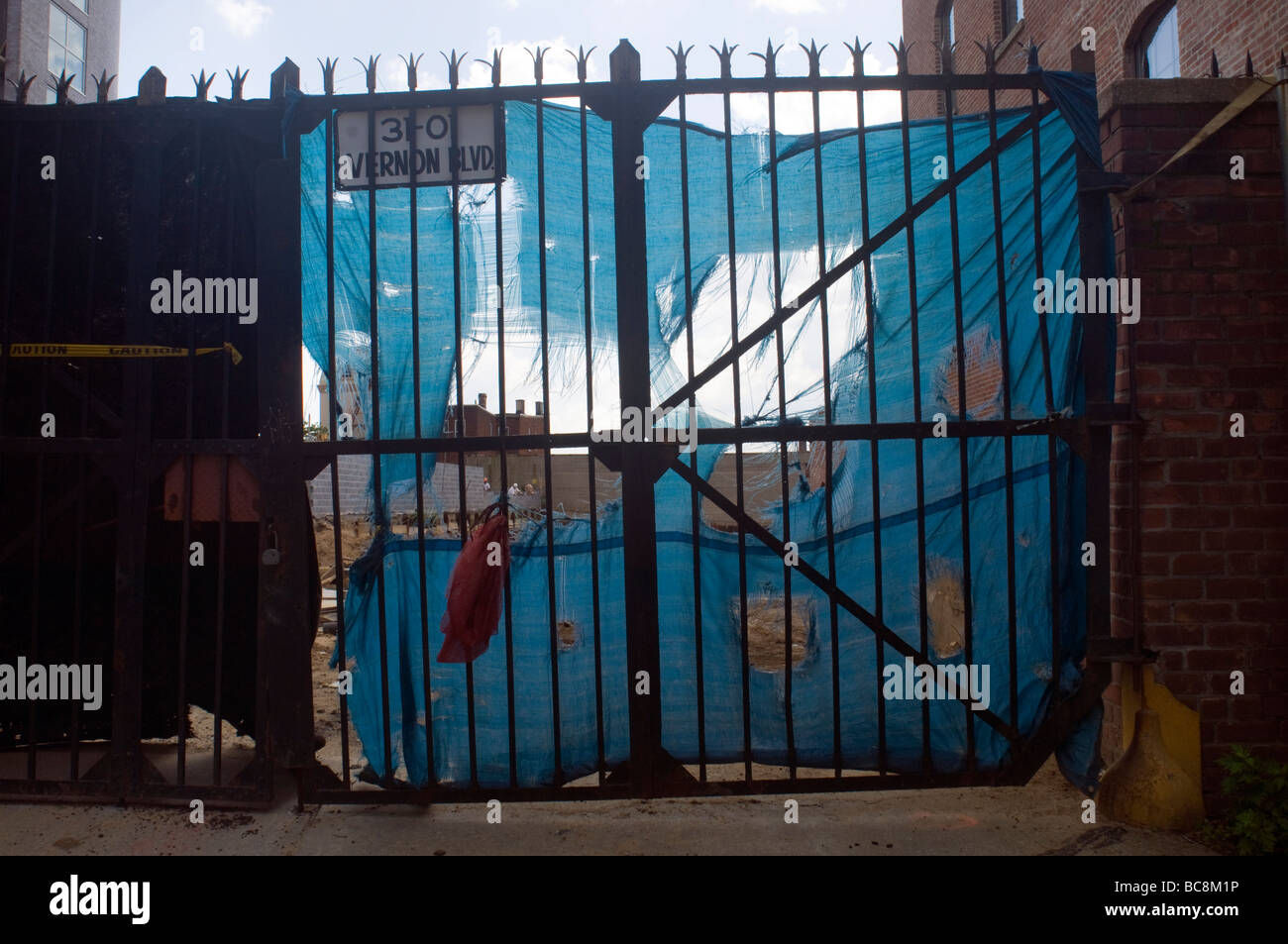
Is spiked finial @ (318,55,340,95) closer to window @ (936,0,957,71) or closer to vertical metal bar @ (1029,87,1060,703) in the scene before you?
vertical metal bar @ (1029,87,1060,703)

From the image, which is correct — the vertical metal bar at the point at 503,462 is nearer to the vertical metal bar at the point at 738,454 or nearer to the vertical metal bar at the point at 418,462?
the vertical metal bar at the point at 418,462

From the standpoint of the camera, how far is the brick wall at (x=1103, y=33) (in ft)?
24.1

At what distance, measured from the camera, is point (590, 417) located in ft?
11.1

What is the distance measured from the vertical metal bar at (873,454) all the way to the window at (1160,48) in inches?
310

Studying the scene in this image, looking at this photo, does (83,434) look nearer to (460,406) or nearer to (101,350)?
(101,350)

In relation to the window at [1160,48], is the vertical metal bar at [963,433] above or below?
below

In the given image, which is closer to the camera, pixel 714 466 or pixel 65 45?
pixel 714 466

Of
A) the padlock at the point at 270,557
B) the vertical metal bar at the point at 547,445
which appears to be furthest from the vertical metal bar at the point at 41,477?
the vertical metal bar at the point at 547,445

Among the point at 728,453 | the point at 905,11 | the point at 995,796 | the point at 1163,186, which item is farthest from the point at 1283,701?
the point at 905,11

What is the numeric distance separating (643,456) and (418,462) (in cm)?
101

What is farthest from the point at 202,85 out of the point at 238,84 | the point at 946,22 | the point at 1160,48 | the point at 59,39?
the point at 59,39

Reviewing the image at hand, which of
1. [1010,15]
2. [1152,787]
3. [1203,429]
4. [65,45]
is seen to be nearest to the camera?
[1152,787]

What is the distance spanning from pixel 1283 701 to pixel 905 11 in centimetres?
1587

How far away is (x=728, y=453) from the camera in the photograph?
343cm
